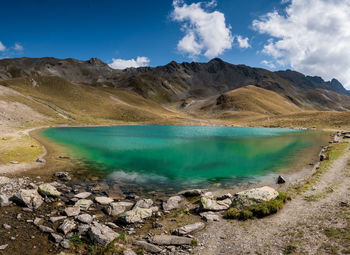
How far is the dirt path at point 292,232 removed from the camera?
11555 millimetres

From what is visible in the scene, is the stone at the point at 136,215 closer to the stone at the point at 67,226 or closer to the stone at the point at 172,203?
the stone at the point at 172,203

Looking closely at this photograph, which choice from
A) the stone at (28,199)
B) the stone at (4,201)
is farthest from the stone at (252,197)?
the stone at (4,201)

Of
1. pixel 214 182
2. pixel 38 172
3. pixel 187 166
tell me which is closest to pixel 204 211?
pixel 214 182

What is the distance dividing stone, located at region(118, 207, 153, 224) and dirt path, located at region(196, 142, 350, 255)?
15.1 ft

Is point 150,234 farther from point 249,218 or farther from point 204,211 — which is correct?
point 249,218

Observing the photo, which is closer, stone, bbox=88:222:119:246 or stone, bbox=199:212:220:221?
stone, bbox=88:222:119:246

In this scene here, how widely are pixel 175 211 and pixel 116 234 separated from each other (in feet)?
19.6

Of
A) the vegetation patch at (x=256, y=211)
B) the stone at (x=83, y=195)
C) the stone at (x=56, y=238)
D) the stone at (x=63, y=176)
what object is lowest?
the stone at (x=63, y=176)

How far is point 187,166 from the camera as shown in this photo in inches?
1400

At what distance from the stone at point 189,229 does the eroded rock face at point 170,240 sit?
56cm

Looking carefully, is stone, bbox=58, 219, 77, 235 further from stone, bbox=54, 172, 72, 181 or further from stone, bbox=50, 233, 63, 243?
stone, bbox=54, 172, 72, 181

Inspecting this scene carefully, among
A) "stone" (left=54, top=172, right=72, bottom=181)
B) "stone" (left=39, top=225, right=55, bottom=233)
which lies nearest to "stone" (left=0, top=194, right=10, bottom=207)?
"stone" (left=39, top=225, right=55, bottom=233)

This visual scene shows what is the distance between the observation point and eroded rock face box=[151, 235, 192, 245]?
12.8m

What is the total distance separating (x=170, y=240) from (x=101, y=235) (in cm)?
431
